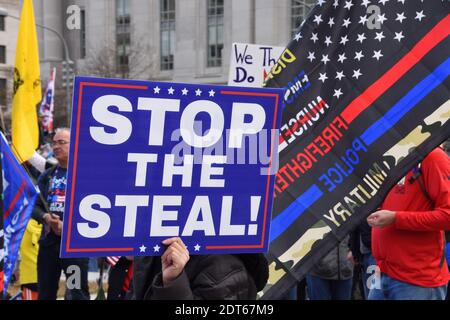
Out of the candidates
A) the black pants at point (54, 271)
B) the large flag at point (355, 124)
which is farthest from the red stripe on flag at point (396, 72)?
the black pants at point (54, 271)

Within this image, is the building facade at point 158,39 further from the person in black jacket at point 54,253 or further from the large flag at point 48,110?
the person in black jacket at point 54,253

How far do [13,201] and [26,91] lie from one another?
3156mm

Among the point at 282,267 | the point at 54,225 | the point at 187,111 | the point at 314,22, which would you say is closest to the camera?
the point at 187,111

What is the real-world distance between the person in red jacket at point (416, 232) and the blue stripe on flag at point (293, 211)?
100cm

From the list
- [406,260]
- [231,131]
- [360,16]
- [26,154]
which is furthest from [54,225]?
[231,131]

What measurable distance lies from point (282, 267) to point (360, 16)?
122 cm

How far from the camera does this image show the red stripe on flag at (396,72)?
12.2 ft

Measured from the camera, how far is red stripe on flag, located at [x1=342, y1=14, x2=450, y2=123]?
12.2 ft

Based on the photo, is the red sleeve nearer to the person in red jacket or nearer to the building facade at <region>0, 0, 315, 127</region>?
the person in red jacket

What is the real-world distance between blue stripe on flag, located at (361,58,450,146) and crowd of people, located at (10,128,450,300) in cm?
63

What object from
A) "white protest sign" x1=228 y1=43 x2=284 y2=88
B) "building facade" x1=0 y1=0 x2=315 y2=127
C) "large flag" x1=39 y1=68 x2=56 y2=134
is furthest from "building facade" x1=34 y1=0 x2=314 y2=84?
"white protest sign" x1=228 y1=43 x2=284 y2=88
